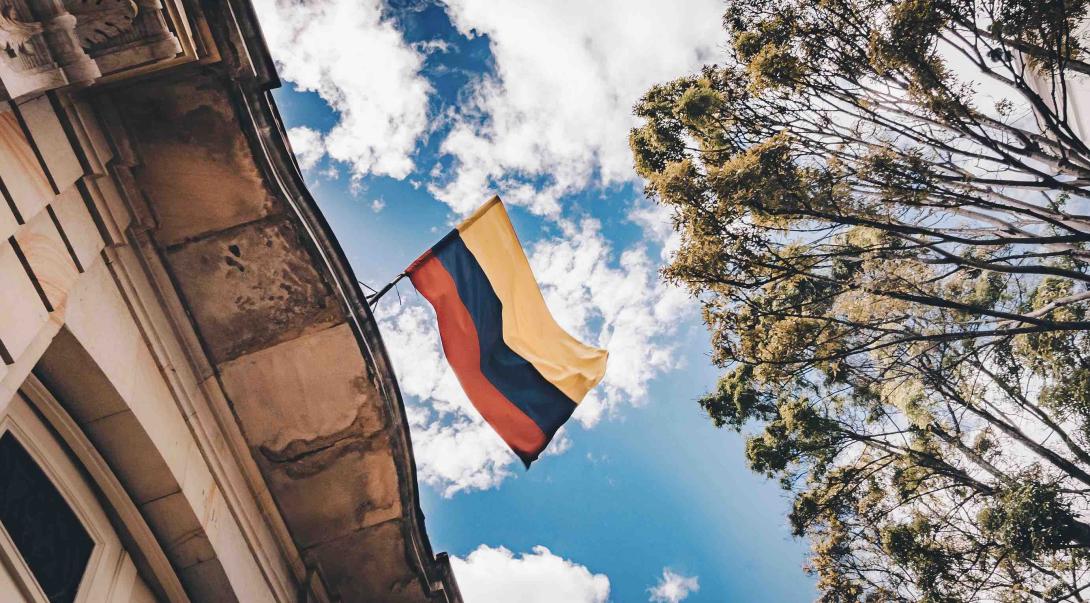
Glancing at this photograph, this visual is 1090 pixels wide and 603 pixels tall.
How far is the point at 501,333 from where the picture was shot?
5.66m

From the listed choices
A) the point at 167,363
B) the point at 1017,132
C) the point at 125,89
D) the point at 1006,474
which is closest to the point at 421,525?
the point at 167,363

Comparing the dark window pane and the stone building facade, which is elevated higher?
the stone building facade

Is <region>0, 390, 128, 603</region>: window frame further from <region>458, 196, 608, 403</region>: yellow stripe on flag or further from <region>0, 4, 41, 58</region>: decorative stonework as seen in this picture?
<region>458, 196, 608, 403</region>: yellow stripe on flag

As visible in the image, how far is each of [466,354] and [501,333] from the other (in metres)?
0.45

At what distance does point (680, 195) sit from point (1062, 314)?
678cm

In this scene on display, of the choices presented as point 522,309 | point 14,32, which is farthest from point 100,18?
point 522,309

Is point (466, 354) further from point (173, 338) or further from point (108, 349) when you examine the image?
point (108, 349)

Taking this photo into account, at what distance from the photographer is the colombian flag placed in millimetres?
5406

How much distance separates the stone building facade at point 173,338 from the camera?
2.94m

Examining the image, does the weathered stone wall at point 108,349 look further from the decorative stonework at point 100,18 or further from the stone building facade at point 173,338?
the decorative stonework at point 100,18

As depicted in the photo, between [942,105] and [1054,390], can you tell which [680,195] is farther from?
[1054,390]

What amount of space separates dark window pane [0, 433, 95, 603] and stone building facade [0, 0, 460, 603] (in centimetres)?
1

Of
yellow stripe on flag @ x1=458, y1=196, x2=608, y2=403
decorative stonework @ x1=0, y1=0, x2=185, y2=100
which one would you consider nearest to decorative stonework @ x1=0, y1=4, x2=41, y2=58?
decorative stonework @ x1=0, y1=0, x2=185, y2=100

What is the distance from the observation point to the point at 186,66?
11.9 ft
